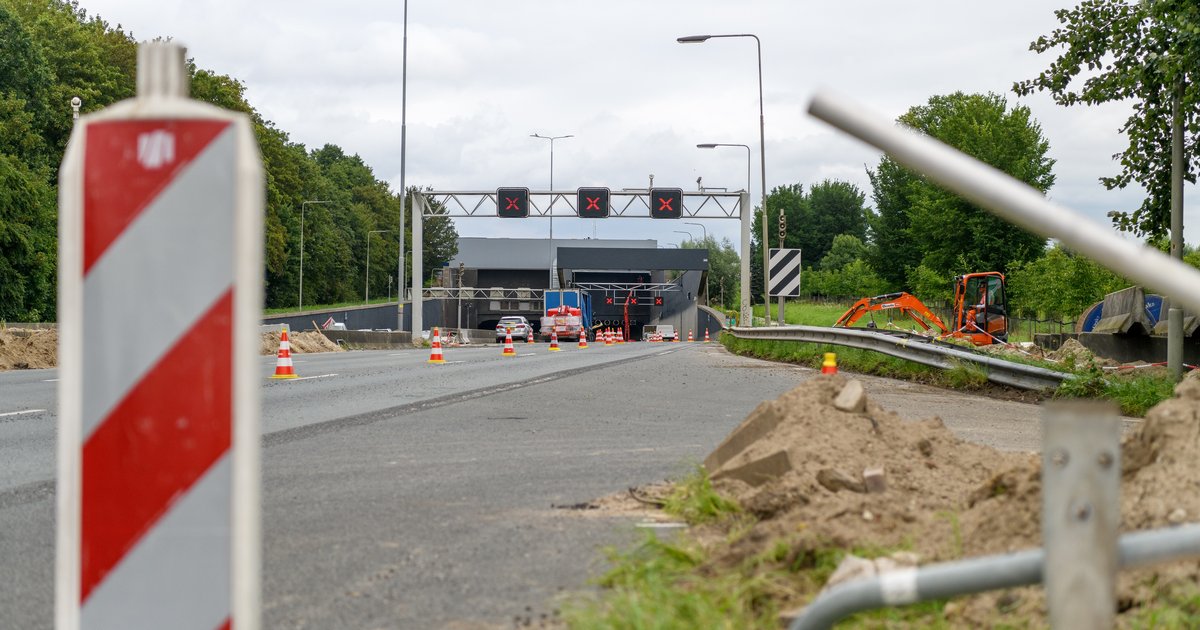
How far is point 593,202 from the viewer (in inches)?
2104

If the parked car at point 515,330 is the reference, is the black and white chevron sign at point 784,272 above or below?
above

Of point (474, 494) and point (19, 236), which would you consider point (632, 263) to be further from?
point (474, 494)

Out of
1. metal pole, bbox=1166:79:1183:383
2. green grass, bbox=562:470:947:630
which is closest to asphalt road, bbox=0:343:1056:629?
green grass, bbox=562:470:947:630

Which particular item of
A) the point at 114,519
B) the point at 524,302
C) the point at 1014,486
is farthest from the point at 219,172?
the point at 524,302

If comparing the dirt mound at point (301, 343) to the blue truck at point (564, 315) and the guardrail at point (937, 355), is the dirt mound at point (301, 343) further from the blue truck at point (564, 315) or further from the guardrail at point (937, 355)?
the blue truck at point (564, 315)

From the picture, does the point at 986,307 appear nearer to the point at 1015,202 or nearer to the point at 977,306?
the point at 977,306

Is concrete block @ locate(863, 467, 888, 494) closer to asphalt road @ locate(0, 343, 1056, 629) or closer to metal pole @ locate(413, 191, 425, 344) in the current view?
asphalt road @ locate(0, 343, 1056, 629)

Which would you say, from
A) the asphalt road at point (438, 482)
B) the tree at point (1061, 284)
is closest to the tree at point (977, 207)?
the tree at point (1061, 284)

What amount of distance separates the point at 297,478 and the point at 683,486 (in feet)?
7.90

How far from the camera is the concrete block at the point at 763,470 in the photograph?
5.38m

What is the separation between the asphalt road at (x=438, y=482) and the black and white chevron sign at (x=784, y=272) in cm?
1483

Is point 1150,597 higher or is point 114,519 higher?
point 114,519

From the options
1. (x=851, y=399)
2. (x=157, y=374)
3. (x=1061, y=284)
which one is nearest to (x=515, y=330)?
(x=1061, y=284)

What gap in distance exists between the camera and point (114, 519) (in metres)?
2.07
